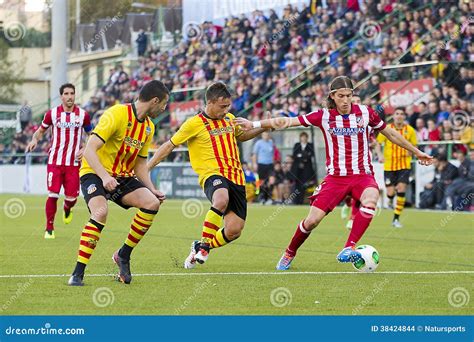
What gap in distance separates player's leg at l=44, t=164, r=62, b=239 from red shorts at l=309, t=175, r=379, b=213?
615 centimetres

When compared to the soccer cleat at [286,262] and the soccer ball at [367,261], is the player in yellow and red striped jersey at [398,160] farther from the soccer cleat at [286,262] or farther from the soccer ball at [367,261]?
the soccer ball at [367,261]

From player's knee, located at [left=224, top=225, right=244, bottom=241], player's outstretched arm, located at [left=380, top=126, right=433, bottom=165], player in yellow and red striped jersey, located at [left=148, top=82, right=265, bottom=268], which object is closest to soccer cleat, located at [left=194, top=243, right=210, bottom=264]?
player in yellow and red striped jersey, located at [left=148, top=82, right=265, bottom=268]

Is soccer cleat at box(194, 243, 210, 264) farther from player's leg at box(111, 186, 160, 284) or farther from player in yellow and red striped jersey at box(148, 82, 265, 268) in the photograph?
player's leg at box(111, 186, 160, 284)

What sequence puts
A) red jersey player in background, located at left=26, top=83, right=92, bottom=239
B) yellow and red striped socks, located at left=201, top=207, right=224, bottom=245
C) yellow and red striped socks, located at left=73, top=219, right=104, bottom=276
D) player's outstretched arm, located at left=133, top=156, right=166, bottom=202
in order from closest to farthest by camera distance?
yellow and red striped socks, located at left=73, top=219, right=104, bottom=276
player's outstretched arm, located at left=133, top=156, right=166, bottom=202
yellow and red striped socks, located at left=201, top=207, right=224, bottom=245
red jersey player in background, located at left=26, top=83, right=92, bottom=239

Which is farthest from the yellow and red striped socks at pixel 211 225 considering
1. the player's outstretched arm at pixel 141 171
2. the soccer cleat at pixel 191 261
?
the player's outstretched arm at pixel 141 171

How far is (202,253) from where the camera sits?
1181cm

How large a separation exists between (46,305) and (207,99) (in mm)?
3903

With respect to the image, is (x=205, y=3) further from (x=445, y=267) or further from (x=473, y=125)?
(x=445, y=267)

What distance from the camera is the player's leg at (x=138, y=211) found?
1033 centimetres

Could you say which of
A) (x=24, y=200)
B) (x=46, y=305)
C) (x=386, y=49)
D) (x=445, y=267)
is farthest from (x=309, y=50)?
(x=46, y=305)

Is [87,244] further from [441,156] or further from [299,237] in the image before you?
[441,156]

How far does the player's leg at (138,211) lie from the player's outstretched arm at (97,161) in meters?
0.72

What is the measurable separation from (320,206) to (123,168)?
2.41 metres

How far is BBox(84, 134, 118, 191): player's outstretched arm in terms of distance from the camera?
30.9 feet
